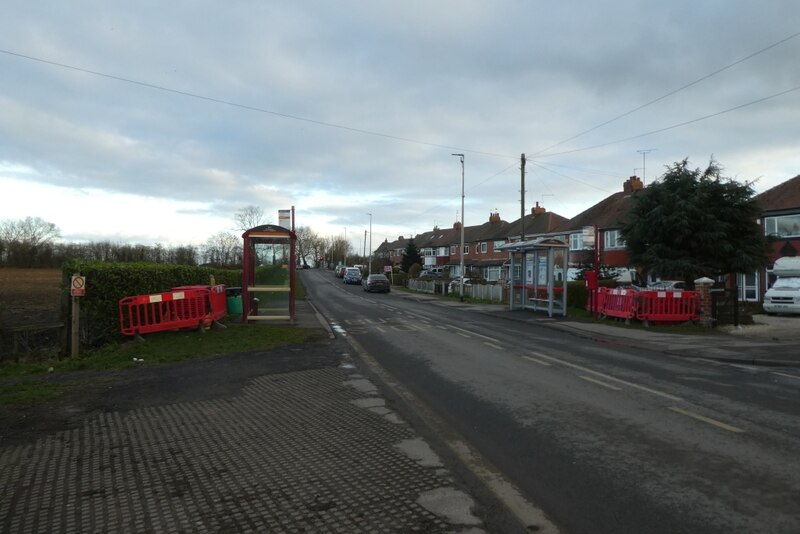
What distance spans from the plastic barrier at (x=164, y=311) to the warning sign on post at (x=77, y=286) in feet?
3.30

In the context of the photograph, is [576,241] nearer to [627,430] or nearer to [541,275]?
[541,275]

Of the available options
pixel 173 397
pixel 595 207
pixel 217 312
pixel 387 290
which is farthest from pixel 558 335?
pixel 595 207

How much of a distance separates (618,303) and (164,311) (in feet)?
48.9

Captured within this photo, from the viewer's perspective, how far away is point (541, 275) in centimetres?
2411

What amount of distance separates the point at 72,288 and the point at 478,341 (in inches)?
369

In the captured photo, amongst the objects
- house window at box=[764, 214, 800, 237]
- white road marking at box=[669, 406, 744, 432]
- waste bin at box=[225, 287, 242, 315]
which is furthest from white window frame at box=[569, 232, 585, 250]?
white road marking at box=[669, 406, 744, 432]

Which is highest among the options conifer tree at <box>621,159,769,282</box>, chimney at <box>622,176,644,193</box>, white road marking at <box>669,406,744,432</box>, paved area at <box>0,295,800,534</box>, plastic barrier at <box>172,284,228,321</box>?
chimney at <box>622,176,644,193</box>

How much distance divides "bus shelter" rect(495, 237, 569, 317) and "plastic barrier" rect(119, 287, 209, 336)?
14104 mm

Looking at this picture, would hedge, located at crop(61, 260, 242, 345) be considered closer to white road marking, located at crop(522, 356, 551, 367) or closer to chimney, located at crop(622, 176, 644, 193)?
white road marking, located at crop(522, 356, 551, 367)

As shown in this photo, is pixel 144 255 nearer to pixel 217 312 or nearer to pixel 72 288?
pixel 217 312

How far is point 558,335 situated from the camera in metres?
16.2

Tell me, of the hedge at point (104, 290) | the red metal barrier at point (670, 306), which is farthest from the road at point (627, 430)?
the red metal barrier at point (670, 306)

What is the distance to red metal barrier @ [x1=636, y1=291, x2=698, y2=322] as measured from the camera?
17.5m

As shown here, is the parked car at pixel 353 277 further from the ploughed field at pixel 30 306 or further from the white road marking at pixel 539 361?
the white road marking at pixel 539 361
